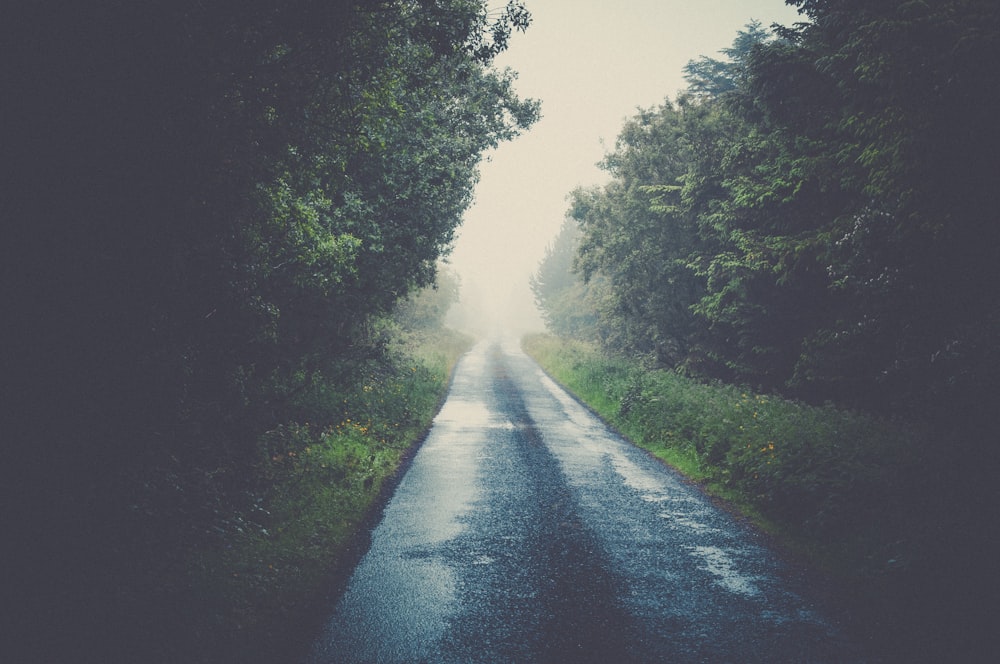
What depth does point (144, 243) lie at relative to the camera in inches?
187

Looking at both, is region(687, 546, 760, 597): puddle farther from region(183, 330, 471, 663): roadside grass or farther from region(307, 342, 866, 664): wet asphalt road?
region(183, 330, 471, 663): roadside grass

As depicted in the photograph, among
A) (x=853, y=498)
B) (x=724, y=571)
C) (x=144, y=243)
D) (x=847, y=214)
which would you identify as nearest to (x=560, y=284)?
(x=847, y=214)

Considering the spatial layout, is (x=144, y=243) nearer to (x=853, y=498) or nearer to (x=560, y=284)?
(x=853, y=498)

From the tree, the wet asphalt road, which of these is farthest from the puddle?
the tree

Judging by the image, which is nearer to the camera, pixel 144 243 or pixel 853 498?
pixel 144 243

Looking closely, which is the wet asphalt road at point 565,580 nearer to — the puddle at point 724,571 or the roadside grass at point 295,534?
the puddle at point 724,571

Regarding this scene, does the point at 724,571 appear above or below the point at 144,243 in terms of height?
below

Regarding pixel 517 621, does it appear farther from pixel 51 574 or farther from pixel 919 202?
pixel 919 202

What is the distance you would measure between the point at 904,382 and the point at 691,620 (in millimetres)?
7176

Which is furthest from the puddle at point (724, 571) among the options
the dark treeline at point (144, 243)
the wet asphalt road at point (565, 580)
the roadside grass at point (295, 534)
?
the dark treeline at point (144, 243)

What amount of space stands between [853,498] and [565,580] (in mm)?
4334

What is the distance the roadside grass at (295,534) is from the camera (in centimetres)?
470

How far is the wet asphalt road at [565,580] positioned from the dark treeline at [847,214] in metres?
3.89

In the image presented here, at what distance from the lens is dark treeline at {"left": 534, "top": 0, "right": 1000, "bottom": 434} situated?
8.36 m
